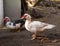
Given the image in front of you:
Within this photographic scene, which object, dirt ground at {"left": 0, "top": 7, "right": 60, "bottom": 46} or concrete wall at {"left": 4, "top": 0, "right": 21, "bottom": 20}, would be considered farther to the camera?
concrete wall at {"left": 4, "top": 0, "right": 21, "bottom": 20}

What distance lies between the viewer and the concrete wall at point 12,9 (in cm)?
509

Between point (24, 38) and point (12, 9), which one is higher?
point (12, 9)

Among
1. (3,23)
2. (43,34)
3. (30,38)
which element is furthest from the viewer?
(3,23)

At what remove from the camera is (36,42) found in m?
3.49

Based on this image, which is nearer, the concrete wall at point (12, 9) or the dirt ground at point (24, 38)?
the dirt ground at point (24, 38)

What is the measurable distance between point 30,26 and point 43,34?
499 millimetres

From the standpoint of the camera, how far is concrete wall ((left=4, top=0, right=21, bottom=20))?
5090 mm

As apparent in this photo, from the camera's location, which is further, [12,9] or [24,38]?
[12,9]

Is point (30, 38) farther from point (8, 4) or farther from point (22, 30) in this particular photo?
point (8, 4)

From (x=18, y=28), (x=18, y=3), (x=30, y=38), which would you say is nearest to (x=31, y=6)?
(x=18, y=3)

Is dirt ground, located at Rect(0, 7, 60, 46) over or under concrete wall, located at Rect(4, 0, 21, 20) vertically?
under

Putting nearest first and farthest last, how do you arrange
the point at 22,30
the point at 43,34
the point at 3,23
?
the point at 43,34 → the point at 22,30 → the point at 3,23

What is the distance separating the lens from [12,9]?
512 cm

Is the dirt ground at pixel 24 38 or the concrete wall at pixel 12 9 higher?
the concrete wall at pixel 12 9
